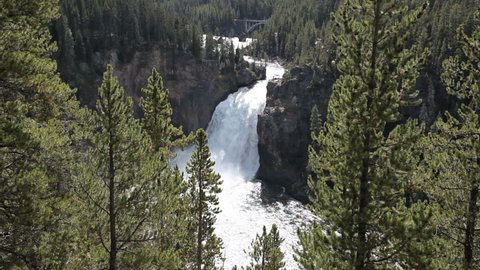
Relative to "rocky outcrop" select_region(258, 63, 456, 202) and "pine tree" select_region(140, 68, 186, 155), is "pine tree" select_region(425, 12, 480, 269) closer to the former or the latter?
"pine tree" select_region(140, 68, 186, 155)

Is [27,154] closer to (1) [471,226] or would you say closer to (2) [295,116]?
(1) [471,226]

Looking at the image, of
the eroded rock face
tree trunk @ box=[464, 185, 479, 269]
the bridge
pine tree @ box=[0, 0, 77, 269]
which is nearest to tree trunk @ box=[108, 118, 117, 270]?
pine tree @ box=[0, 0, 77, 269]

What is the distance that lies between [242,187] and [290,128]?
12.5m

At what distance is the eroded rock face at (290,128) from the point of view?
63031 mm

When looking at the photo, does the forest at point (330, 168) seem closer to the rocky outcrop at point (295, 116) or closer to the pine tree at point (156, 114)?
the pine tree at point (156, 114)

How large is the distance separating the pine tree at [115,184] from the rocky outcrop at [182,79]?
60355 millimetres

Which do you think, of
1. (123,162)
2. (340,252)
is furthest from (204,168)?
(340,252)

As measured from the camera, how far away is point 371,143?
1165 cm

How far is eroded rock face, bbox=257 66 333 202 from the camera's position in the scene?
63.0 m

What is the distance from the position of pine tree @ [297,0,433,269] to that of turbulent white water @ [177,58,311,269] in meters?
30.0

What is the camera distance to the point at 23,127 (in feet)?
35.0

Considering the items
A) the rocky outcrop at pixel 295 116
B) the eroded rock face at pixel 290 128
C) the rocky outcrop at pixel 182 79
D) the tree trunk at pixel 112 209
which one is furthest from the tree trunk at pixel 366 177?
the rocky outcrop at pixel 182 79

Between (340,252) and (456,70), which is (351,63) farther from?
(340,252)

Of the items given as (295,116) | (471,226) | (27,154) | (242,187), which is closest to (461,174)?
(471,226)
